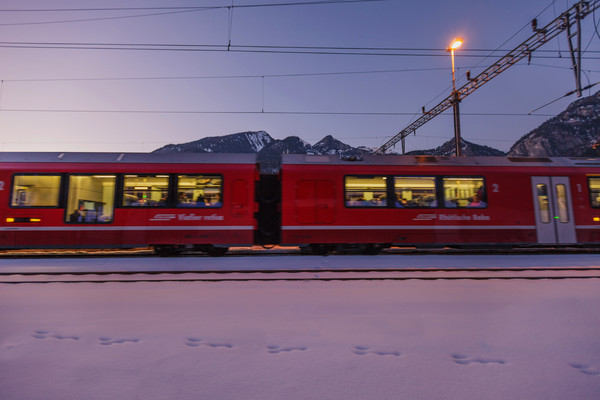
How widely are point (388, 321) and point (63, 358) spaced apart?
2.89m

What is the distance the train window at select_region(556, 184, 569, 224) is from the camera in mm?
9578

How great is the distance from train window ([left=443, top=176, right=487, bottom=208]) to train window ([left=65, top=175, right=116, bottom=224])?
407 inches

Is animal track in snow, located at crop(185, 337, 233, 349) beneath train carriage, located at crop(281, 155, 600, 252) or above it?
beneath

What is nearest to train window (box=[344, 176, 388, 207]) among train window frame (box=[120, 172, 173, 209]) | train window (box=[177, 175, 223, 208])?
train window (box=[177, 175, 223, 208])

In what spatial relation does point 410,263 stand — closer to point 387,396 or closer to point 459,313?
point 459,313

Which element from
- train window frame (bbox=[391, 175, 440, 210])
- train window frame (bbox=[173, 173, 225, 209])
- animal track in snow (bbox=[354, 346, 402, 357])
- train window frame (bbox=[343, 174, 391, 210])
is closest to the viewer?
animal track in snow (bbox=[354, 346, 402, 357])

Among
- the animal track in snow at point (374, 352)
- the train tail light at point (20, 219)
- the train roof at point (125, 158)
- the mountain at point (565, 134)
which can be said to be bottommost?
the animal track in snow at point (374, 352)

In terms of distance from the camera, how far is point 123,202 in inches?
347

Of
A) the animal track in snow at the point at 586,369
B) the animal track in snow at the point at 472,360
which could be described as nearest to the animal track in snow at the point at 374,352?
the animal track in snow at the point at 472,360

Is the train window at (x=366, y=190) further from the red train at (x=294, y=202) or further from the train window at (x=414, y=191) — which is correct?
the train window at (x=414, y=191)

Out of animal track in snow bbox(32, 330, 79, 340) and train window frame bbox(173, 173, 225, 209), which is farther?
train window frame bbox(173, 173, 225, 209)

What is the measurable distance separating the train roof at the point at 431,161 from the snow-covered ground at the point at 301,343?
5.52 m

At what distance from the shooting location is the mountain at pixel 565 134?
11438 centimetres

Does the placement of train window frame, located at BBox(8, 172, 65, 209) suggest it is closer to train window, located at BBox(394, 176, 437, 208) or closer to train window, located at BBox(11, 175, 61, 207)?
train window, located at BBox(11, 175, 61, 207)
